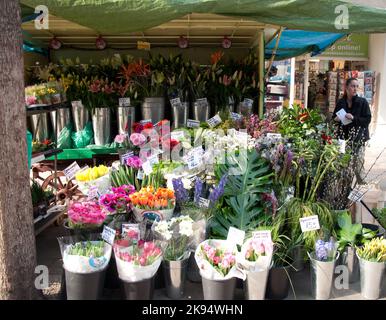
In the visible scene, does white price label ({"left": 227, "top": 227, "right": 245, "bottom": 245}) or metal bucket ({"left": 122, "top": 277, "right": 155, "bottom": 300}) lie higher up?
white price label ({"left": 227, "top": 227, "right": 245, "bottom": 245})

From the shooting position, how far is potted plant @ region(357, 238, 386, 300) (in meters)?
2.68

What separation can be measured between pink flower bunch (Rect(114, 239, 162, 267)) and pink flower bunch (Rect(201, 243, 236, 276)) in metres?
0.29

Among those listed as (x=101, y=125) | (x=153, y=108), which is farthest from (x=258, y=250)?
(x=101, y=125)

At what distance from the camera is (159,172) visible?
3.33 meters

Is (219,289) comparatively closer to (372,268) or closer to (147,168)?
(372,268)

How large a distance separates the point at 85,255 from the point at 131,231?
1.06 feet

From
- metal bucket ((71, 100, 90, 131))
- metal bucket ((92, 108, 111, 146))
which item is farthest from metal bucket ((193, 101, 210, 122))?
metal bucket ((71, 100, 90, 131))

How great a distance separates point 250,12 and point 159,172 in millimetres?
1447

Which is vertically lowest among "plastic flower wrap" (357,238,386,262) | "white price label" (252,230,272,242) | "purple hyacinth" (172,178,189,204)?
"plastic flower wrap" (357,238,386,262)

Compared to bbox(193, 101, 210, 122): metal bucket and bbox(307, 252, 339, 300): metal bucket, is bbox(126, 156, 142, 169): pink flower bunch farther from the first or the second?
bbox(193, 101, 210, 122): metal bucket

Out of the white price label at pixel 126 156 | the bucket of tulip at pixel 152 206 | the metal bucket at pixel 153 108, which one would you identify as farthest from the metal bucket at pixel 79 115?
the bucket of tulip at pixel 152 206

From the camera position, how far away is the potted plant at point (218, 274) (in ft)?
8.06
